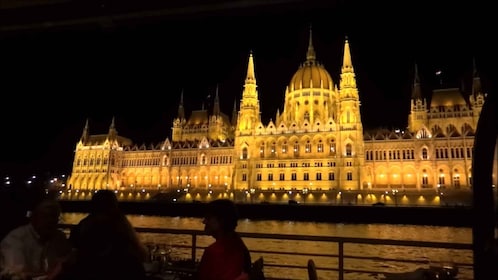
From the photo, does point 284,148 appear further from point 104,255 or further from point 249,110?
point 104,255

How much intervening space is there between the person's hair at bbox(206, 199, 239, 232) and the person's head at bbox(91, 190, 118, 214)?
0.80 m

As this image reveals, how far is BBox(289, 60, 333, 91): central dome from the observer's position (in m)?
63.6

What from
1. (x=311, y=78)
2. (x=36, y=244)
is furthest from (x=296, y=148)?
(x=36, y=244)

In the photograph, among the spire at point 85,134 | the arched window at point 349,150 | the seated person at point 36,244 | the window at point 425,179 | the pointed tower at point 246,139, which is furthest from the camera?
the spire at point 85,134

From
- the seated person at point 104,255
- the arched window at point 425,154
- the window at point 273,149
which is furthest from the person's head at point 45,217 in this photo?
the arched window at point 425,154

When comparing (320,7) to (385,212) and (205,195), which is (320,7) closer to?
(385,212)

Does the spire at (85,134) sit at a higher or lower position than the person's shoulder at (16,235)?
higher

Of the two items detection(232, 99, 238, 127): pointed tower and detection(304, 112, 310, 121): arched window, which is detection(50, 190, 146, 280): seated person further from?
detection(232, 99, 238, 127): pointed tower

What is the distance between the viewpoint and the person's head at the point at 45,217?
11.9ft

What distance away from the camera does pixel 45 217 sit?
3.65 meters

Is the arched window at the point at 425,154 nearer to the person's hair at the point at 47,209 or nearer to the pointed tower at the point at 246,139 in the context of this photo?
the pointed tower at the point at 246,139

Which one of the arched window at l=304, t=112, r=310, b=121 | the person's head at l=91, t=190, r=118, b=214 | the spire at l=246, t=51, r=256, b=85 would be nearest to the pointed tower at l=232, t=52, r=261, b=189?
the spire at l=246, t=51, r=256, b=85

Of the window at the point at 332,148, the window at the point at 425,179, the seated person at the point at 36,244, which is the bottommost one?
the seated person at the point at 36,244

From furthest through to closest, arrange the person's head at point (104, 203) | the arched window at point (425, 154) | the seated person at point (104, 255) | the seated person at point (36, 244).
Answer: the arched window at point (425, 154), the seated person at point (36, 244), the person's head at point (104, 203), the seated person at point (104, 255)
